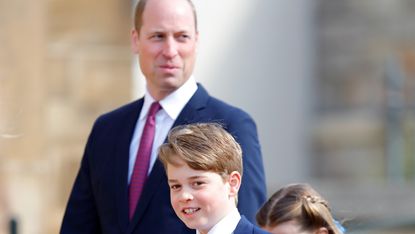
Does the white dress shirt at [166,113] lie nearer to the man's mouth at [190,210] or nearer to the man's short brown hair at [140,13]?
the man's short brown hair at [140,13]

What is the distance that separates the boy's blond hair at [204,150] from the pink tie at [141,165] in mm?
728

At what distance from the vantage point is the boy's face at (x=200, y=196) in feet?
13.4

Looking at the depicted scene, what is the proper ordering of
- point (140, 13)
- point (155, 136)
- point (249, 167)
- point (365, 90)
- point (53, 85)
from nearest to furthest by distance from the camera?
point (249, 167) → point (155, 136) → point (140, 13) → point (53, 85) → point (365, 90)

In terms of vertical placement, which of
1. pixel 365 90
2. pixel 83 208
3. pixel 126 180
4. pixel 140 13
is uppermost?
pixel 140 13

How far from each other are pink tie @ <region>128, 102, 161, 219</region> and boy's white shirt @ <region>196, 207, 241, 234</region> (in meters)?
0.80

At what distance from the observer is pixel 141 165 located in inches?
193

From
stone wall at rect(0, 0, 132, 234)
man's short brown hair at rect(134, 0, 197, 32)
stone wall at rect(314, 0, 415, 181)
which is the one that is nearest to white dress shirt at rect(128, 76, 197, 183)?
man's short brown hair at rect(134, 0, 197, 32)

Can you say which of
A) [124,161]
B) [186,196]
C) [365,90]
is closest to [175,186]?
[186,196]

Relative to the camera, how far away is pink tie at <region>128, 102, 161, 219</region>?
16.0 feet

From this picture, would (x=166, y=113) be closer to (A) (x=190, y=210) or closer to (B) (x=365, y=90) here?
(A) (x=190, y=210)

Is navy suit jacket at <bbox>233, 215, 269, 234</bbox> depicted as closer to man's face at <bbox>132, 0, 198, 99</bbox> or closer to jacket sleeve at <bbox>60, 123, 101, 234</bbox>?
man's face at <bbox>132, 0, 198, 99</bbox>

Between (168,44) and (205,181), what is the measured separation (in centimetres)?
93

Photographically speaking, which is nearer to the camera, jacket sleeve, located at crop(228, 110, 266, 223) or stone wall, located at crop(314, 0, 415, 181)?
Answer: jacket sleeve, located at crop(228, 110, 266, 223)

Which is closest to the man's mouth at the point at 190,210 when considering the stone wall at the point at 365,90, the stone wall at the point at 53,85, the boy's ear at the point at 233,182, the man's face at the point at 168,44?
the boy's ear at the point at 233,182
